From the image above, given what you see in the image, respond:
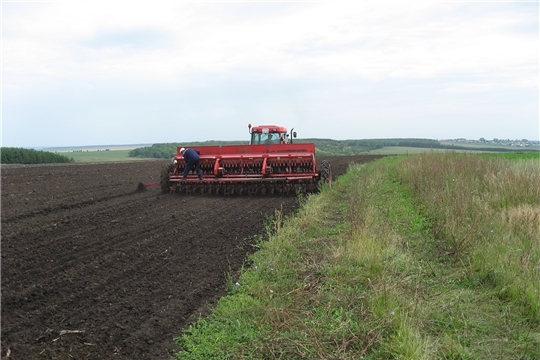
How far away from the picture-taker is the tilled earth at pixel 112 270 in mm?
4715

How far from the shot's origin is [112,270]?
676cm

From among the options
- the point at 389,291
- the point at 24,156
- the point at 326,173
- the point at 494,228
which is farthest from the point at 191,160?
the point at 24,156

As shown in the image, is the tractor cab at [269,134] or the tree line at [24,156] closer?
the tractor cab at [269,134]

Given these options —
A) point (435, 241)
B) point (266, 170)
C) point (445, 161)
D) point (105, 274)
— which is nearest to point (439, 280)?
point (435, 241)

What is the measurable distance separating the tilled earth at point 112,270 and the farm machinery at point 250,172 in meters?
1.95

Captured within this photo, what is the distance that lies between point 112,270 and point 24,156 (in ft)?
121

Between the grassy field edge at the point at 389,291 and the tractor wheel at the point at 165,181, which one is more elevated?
the tractor wheel at the point at 165,181

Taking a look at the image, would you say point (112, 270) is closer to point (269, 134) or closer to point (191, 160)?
point (191, 160)

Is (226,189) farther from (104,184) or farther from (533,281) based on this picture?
(533,281)

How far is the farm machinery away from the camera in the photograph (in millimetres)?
15125

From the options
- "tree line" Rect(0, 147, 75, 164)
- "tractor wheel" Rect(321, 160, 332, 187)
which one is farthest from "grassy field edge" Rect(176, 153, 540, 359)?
"tree line" Rect(0, 147, 75, 164)

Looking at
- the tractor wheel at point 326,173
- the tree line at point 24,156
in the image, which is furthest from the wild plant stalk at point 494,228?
the tree line at point 24,156

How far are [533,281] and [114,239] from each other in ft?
20.0

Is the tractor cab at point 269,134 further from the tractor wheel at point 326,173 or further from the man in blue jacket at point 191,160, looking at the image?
the man in blue jacket at point 191,160
